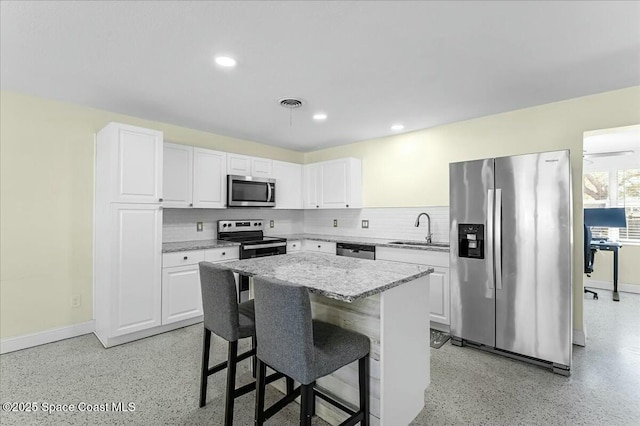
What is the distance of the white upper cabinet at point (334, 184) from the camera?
4.70 meters

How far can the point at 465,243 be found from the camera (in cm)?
308

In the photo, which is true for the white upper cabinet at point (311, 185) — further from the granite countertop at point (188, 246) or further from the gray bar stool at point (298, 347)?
the gray bar stool at point (298, 347)

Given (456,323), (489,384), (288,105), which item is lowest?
(489,384)

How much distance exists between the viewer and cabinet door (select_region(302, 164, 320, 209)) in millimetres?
5113

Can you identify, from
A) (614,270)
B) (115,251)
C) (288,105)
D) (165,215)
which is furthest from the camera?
(614,270)

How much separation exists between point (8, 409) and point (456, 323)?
3.60m

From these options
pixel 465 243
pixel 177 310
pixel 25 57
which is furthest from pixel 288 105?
pixel 177 310

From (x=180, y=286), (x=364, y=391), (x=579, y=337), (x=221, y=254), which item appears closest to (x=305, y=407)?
(x=364, y=391)

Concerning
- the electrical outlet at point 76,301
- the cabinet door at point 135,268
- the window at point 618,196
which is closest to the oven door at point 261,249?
the cabinet door at point 135,268

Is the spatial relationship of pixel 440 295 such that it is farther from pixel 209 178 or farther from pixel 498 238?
pixel 209 178

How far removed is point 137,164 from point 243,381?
7.61ft

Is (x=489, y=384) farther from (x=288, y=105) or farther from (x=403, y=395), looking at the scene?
(x=288, y=105)

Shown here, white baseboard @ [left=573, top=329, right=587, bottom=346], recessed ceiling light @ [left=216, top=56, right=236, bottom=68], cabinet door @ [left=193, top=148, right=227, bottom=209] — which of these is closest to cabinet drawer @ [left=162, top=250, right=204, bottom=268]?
cabinet door @ [left=193, top=148, right=227, bottom=209]

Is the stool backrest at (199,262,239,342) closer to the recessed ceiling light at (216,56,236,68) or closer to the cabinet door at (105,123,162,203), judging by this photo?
the recessed ceiling light at (216,56,236,68)
